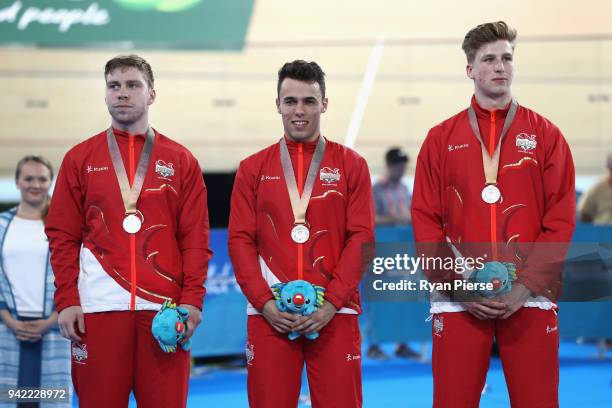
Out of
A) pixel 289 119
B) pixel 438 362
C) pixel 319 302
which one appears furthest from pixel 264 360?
pixel 289 119

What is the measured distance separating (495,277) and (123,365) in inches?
60.6

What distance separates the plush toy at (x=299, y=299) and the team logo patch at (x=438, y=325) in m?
0.49

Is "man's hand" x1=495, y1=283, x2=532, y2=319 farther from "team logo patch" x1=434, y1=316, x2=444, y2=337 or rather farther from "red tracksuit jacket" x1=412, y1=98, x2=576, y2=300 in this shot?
"team logo patch" x1=434, y1=316, x2=444, y2=337

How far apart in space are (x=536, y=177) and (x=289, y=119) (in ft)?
3.54

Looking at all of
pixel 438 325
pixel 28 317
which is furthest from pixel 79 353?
pixel 438 325

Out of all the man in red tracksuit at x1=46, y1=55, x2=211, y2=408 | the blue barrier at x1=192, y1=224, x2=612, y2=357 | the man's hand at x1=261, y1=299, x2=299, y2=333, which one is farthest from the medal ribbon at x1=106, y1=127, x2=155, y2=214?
the blue barrier at x1=192, y1=224, x2=612, y2=357

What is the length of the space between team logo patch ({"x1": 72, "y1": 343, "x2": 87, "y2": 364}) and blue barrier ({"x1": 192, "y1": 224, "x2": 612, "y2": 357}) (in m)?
3.11

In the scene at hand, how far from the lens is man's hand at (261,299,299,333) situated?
334 centimetres

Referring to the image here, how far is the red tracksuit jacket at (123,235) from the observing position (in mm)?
3393

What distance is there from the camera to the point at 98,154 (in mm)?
3520

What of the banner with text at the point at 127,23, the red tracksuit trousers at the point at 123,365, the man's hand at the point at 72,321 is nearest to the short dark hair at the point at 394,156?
the banner with text at the point at 127,23

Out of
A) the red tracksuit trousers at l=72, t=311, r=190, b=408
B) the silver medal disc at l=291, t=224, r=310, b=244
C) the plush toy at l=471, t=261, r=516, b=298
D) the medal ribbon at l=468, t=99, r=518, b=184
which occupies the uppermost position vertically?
the medal ribbon at l=468, t=99, r=518, b=184

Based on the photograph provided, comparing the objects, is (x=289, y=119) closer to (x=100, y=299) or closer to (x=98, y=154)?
(x=98, y=154)

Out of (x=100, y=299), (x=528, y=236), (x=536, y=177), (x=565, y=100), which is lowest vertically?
(x=100, y=299)
